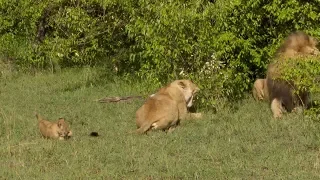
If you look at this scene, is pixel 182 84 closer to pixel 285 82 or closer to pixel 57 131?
pixel 285 82

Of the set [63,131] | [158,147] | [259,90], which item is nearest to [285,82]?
[259,90]

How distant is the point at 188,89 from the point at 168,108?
2.76ft

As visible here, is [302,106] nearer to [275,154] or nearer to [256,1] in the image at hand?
[256,1]

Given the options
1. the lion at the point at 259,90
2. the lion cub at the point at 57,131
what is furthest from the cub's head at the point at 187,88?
the lion cub at the point at 57,131

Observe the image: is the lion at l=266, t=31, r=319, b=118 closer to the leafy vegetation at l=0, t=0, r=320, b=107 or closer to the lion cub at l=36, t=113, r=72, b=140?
the leafy vegetation at l=0, t=0, r=320, b=107

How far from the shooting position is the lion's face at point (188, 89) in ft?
37.6

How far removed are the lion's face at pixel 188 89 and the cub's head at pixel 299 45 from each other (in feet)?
5.15

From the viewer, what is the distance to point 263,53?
43.2ft

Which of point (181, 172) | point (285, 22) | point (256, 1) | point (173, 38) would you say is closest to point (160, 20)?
point (173, 38)

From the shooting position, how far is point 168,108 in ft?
35.4

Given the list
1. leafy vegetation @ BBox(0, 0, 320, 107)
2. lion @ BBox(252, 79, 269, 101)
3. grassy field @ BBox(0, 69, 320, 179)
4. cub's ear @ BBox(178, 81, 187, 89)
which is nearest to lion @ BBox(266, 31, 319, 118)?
grassy field @ BBox(0, 69, 320, 179)

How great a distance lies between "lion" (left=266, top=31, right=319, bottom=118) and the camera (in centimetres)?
1123

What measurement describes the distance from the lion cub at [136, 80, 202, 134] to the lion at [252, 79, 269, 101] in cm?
176

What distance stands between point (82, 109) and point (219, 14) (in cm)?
317
